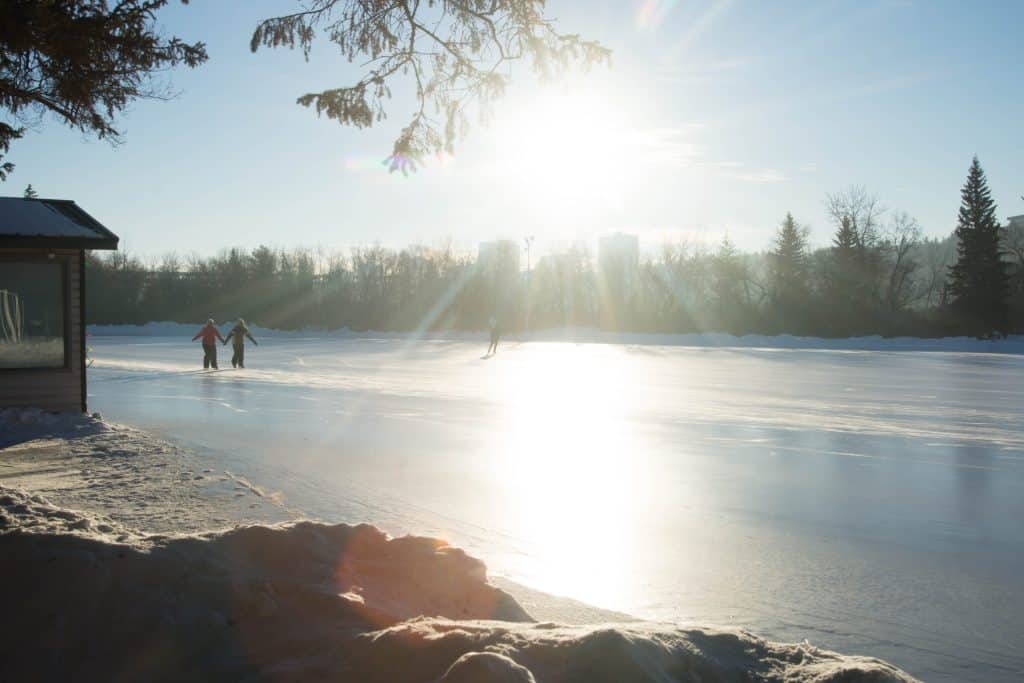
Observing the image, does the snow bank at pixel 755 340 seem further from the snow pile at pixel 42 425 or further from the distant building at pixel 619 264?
the snow pile at pixel 42 425

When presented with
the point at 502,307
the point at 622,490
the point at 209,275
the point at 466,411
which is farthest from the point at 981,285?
the point at 209,275

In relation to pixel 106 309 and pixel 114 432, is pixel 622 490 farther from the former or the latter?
pixel 106 309

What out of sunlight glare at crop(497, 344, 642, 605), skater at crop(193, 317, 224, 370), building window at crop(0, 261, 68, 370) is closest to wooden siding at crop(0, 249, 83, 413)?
building window at crop(0, 261, 68, 370)

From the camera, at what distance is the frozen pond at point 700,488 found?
16.9ft

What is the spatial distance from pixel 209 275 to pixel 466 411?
7738cm

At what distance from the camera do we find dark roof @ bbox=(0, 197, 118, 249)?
1223 cm

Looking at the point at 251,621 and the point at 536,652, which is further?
the point at 251,621

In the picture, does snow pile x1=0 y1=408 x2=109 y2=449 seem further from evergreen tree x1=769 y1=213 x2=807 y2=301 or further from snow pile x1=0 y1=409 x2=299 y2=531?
evergreen tree x1=769 y1=213 x2=807 y2=301

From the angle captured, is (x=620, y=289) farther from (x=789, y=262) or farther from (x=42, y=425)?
(x=42, y=425)

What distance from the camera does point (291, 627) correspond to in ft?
11.4

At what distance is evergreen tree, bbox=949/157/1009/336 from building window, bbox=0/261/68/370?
57.8 meters

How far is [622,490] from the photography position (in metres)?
8.54

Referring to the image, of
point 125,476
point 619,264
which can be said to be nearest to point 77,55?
point 125,476

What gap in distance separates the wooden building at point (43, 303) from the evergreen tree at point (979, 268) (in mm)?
57616
